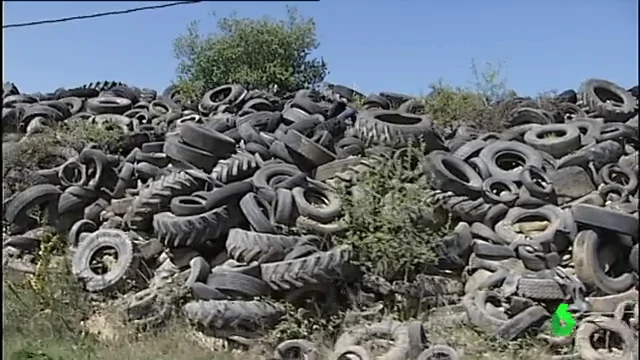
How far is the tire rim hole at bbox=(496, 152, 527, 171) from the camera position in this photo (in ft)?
23.3

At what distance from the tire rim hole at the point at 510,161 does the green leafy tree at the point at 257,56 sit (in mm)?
6127

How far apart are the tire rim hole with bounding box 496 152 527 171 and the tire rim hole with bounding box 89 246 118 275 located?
372 centimetres

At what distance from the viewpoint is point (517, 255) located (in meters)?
5.65

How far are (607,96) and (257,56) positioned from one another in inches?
253

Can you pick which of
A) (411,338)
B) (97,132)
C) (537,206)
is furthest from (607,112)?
(97,132)

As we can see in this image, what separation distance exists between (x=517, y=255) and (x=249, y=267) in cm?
210

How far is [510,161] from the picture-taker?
7211 millimetres

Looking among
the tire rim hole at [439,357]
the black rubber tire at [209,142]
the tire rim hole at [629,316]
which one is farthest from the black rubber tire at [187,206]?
the tire rim hole at [629,316]

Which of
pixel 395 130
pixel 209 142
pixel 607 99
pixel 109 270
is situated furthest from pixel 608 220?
pixel 607 99

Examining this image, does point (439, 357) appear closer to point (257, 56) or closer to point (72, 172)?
point (72, 172)

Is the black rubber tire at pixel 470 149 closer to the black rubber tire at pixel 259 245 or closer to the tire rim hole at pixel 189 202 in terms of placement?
the black rubber tire at pixel 259 245

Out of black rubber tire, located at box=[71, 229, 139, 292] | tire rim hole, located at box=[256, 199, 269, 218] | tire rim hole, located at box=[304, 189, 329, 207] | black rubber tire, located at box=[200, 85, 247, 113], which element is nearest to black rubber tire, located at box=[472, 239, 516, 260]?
tire rim hole, located at box=[304, 189, 329, 207]

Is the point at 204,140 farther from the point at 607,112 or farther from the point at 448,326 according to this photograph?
the point at 607,112

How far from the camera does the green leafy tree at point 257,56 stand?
12.9 metres
